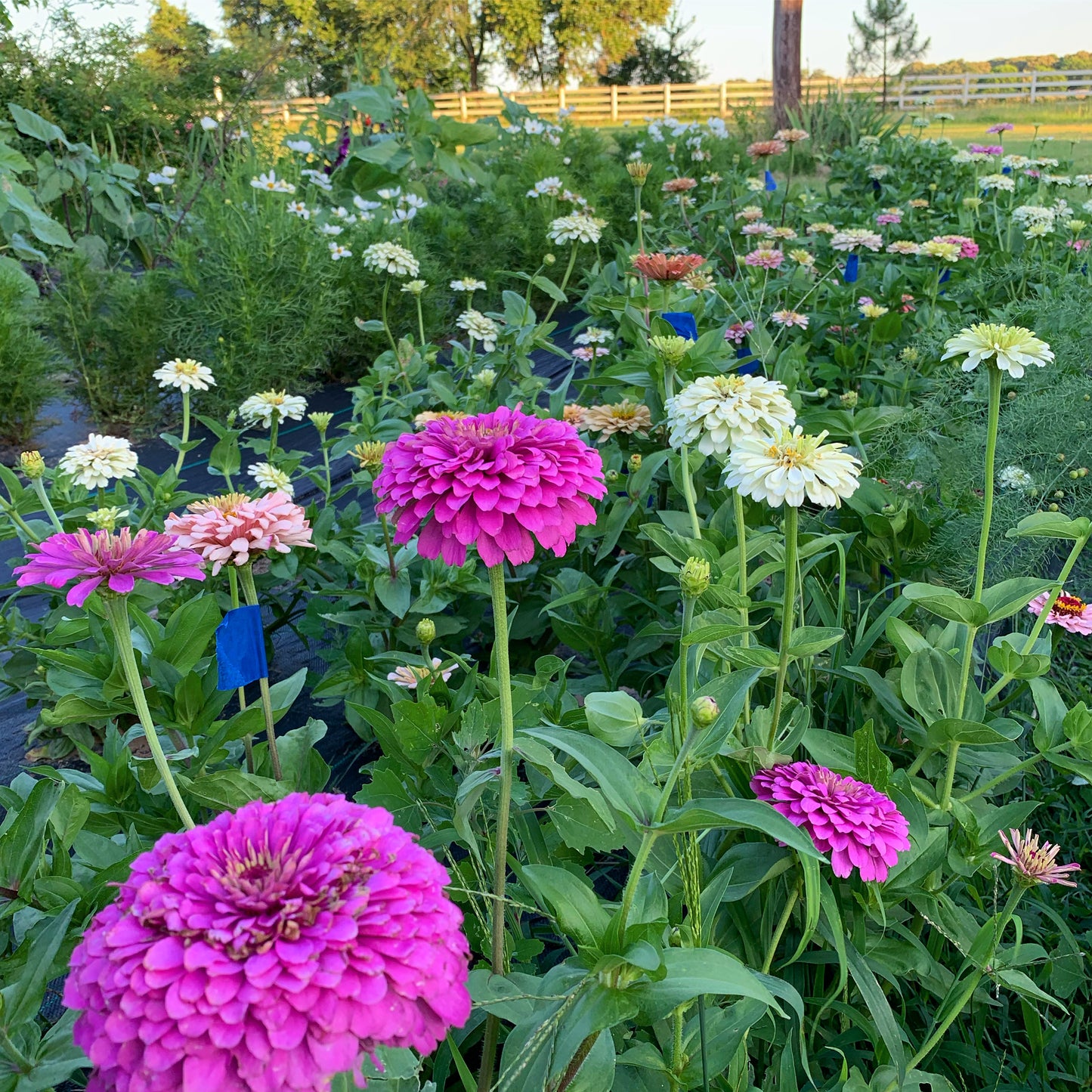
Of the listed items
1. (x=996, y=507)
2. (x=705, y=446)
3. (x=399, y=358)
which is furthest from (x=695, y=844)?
(x=399, y=358)

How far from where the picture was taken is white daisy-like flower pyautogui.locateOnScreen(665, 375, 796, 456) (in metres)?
0.90

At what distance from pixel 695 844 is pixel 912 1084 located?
37cm

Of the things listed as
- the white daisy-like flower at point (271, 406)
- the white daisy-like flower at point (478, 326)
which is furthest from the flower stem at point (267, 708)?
the white daisy-like flower at point (478, 326)

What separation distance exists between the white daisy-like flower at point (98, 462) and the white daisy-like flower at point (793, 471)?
996 mm

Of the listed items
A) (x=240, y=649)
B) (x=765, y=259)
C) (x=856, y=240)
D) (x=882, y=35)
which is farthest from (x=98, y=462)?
(x=882, y=35)

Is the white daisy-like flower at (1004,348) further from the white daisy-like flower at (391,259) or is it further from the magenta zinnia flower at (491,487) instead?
the white daisy-like flower at (391,259)

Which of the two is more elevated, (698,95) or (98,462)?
(698,95)

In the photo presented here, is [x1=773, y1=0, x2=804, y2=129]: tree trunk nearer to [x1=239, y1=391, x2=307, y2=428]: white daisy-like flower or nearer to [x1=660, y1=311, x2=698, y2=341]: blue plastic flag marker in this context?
[x1=660, y1=311, x2=698, y2=341]: blue plastic flag marker

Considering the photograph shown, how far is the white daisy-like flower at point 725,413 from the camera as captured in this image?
2.96 ft

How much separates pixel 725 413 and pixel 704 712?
1.36ft

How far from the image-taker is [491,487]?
23.7 inches

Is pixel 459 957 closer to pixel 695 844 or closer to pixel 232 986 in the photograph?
pixel 232 986

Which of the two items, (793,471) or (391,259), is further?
(391,259)

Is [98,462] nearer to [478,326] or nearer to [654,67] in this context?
[478,326]
